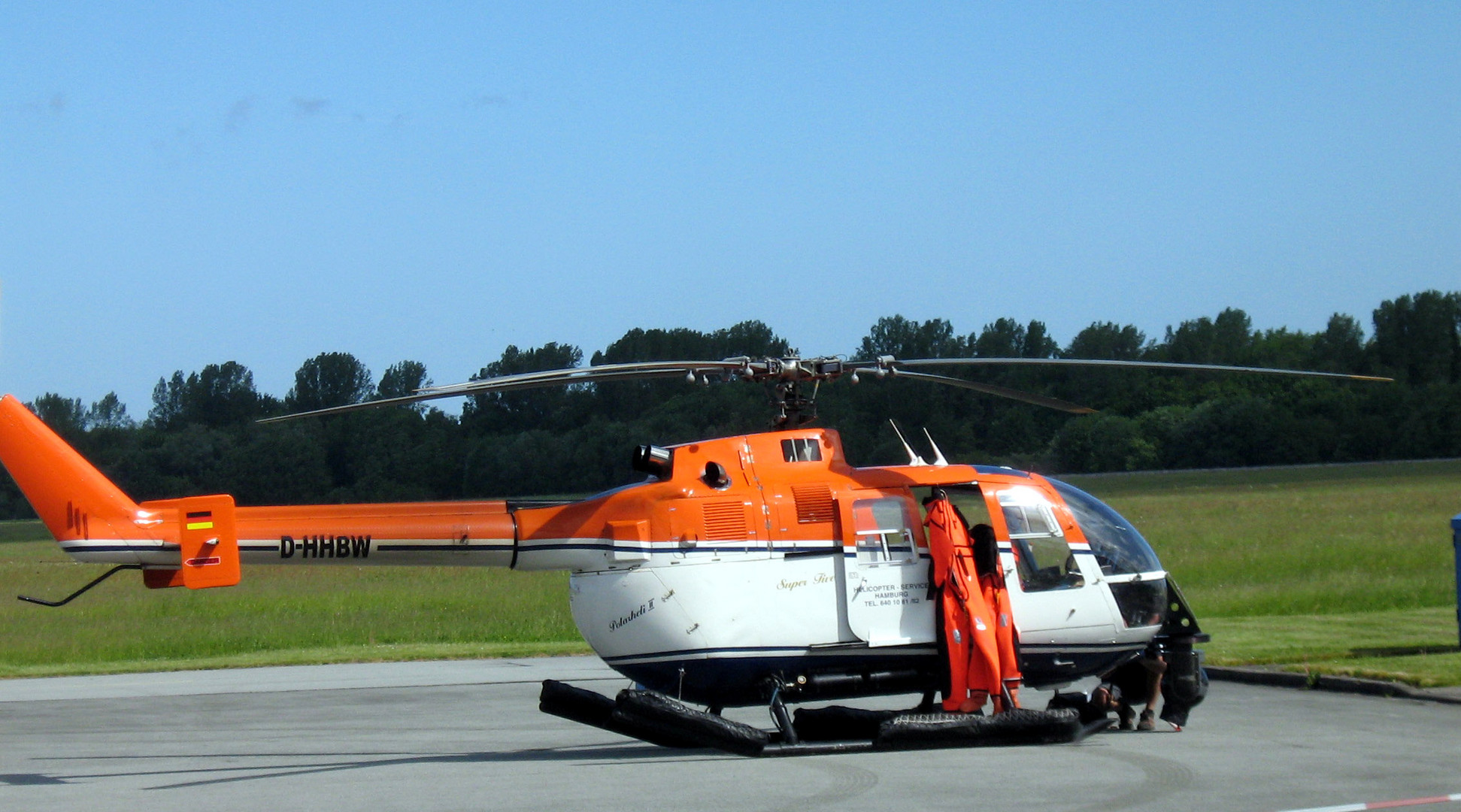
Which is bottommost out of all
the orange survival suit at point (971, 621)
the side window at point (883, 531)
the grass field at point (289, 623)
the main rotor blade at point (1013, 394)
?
the grass field at point (289, 623)

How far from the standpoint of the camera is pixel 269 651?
2077cm

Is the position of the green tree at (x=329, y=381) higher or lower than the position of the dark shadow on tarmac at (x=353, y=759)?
higher

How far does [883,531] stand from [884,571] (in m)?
0.31

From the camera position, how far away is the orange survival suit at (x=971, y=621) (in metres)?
9.84

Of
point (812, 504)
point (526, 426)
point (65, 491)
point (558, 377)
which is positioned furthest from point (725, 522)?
point (526, 426)

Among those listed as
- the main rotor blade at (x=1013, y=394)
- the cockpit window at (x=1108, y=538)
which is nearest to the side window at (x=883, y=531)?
the main rotor blade at (x=1013, y=394)

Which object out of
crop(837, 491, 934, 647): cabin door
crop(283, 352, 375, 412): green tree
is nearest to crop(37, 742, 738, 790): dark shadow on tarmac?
crop(837, 491, 934, 647): cabin door

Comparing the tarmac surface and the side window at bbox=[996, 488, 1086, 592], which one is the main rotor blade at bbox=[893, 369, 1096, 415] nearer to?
the side window at bbox=[996, 488, 1086, 592]

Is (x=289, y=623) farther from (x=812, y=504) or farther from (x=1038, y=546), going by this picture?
(x=1038, y=546)

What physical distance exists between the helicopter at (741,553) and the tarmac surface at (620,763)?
1.89 feet

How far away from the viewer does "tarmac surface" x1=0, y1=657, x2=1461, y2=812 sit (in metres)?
8.22

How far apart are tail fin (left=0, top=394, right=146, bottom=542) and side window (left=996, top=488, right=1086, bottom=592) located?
21.4 ft

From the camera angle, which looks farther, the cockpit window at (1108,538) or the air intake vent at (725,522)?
the cockpit window at (1108,538)

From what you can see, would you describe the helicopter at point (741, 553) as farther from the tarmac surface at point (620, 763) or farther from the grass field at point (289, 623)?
the grass field at point (289, 623)
